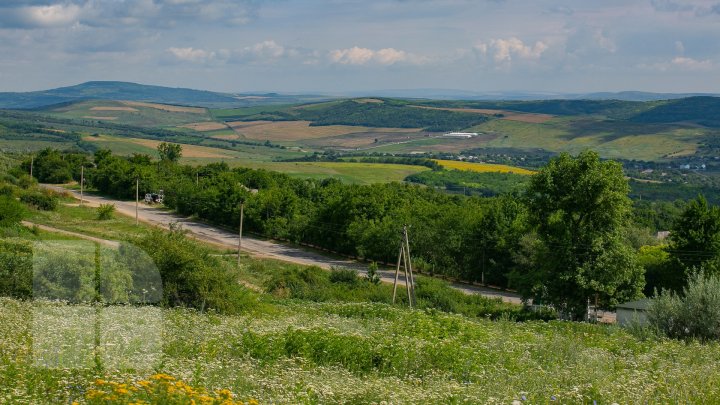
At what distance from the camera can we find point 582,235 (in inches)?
1284

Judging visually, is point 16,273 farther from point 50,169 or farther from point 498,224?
point 50,169

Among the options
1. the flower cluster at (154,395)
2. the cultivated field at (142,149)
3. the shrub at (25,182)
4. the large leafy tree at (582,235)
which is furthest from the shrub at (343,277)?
the cultivated field at (142,149)

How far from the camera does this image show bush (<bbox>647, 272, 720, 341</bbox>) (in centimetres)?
1695

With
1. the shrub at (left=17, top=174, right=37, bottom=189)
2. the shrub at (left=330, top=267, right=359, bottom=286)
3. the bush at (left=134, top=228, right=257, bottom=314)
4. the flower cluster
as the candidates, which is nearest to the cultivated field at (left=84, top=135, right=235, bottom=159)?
the shrub at (left=17, top=174, right=37, bottom=189)

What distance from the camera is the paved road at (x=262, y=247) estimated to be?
5063 cm

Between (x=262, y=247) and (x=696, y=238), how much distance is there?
3397cm

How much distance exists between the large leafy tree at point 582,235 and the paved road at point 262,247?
12200 millimetres

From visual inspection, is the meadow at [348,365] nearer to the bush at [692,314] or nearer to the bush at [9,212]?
the bush at [692,314]

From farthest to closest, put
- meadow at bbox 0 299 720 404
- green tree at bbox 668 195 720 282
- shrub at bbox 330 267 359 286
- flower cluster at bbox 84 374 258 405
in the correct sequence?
→ shrub at bbox 330 267 359 286, green tree at bbox 668 195 720 282, meadow at bbox 0 299 720 404, flower cluster at bbox 84 374 258 405

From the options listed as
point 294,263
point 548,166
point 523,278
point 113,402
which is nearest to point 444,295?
point 523,278

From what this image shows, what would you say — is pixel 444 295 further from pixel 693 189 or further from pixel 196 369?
pixel 693 189

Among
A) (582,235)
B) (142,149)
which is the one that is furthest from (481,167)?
(582,235)

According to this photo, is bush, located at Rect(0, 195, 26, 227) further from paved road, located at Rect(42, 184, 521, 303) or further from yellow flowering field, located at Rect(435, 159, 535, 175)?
yellow flowering field, located at Rect(435, 159, 535, 175)

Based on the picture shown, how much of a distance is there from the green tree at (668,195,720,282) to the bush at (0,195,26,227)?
1424 inches
